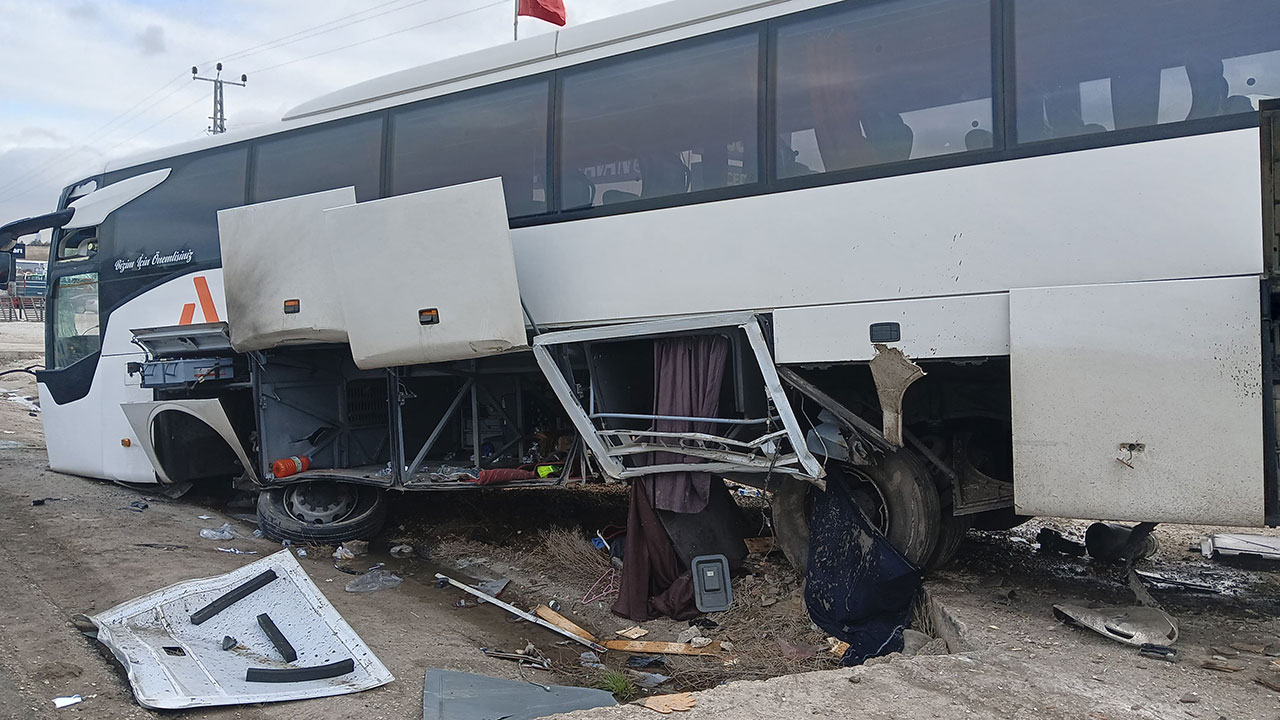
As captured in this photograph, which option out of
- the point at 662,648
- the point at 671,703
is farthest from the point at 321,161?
the point at 671,703

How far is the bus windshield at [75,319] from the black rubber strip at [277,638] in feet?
15.3

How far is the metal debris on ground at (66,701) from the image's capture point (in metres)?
3.85

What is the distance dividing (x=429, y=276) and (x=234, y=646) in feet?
7.58

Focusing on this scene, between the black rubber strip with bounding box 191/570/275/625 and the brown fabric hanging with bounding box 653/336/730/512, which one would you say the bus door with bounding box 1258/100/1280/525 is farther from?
the black rubber strip with bounding box 191/570/275/625

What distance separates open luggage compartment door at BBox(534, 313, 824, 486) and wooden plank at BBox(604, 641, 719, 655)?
0.97 metres

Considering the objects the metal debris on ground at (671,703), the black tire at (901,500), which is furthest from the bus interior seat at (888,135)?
the metal debris on ground at (671,703)

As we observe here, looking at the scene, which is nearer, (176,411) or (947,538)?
(947,538)

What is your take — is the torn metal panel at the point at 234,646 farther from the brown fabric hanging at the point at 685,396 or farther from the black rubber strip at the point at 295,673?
the brown fabric hanging at the point at 685,396

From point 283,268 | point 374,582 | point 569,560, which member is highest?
point 283,268

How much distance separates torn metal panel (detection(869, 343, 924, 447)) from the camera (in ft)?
15.0

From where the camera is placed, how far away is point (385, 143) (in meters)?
6.49

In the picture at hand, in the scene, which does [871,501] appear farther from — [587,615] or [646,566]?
[587,615]

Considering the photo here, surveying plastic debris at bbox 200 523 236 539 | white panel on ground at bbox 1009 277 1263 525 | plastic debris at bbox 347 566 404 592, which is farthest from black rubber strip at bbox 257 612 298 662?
white panel on ground at bbox 1009 277 1263 525

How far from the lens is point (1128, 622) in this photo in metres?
4.15
